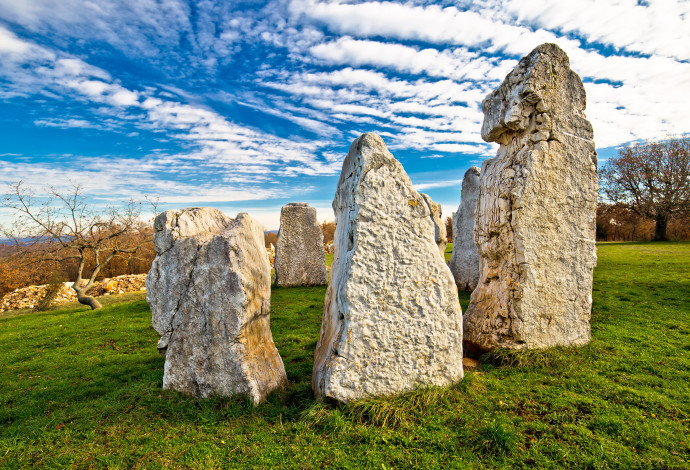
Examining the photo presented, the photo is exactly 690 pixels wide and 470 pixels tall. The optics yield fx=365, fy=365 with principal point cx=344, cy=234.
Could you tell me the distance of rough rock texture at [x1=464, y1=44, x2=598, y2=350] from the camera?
5832 millimetres

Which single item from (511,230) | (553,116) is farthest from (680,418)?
(553,116)

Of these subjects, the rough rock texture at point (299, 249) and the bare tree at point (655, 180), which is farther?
the bare tree at point (655, 180)

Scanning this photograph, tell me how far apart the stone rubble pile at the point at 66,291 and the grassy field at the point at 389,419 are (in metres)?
11.6

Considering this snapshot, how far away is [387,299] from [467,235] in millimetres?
8015

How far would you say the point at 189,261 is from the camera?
4.51 metres

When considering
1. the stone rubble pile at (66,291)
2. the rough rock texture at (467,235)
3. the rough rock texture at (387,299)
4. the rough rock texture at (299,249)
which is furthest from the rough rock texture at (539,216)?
the stone rubble pile at (66,291)

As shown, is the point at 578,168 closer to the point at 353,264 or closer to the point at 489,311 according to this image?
the point at 489,311

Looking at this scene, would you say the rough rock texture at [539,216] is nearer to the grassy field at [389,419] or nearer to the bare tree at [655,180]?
the grassy field at [389,419]

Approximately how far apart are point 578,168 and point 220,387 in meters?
6.46

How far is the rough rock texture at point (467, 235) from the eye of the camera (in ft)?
37.8

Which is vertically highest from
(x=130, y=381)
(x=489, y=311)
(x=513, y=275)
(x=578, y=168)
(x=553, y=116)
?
(x=553, y=116)

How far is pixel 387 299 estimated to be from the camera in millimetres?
4359

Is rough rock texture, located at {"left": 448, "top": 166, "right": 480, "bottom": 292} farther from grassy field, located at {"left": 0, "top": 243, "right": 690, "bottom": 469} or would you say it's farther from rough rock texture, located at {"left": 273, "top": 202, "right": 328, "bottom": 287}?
grassy field, located at {"left": 0, "top": 243, "right": 690, "bottom": 469}

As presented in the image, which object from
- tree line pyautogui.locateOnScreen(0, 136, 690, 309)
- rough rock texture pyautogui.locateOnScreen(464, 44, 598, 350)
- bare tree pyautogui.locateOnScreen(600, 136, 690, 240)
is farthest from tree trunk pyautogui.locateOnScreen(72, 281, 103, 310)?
bare tree pyautogui.locateOnScreen(600, 136, 690, 240)
